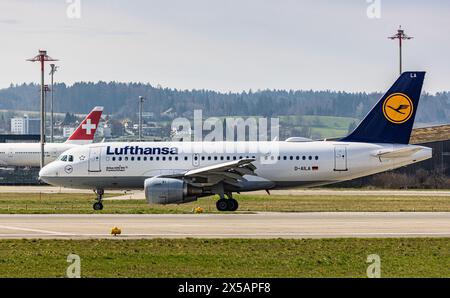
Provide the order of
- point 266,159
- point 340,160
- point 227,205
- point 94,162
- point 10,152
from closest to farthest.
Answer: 1. point 227,205
2. point 340,160
3. point 266,159
4. point 94,162
5. point 10,152

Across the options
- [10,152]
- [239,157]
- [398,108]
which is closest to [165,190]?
[239,157]

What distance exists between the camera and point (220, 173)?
4566cm

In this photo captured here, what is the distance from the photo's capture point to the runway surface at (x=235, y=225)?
32.3m

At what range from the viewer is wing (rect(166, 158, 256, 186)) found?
45188 mm

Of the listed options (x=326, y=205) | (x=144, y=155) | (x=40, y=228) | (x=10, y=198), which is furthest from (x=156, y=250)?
(x=10, y=198)

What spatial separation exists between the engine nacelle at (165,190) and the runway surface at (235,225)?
3190 mm

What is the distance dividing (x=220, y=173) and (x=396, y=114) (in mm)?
9799

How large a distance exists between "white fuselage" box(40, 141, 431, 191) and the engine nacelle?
350 centimetres

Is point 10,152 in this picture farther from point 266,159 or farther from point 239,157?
point 266,159

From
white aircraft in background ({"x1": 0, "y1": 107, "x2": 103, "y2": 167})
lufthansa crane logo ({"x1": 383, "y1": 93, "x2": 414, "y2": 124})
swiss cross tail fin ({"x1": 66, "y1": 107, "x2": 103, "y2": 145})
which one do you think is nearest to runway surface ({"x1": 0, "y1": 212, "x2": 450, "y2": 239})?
lufthansa crane logo ({"x1": 383, "y1": 93, "x2": 414, "y2": 124})

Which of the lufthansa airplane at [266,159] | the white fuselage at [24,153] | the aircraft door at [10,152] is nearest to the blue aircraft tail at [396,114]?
the lufthansa airplane at [266,159]

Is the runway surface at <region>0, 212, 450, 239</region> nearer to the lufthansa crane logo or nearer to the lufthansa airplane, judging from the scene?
the lufthansa airplane

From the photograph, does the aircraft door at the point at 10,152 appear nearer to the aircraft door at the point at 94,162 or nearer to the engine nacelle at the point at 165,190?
the aircraft door at the point at 94,162
